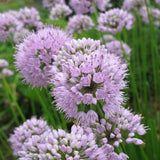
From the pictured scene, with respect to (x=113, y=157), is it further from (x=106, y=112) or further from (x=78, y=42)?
(x=78, y=42)

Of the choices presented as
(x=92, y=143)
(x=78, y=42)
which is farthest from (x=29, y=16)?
(x=92, y=143)

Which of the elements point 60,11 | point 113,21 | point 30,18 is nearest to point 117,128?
point 113,21

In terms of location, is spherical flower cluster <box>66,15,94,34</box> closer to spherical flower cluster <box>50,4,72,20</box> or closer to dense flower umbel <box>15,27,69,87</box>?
spherical flower cluster <box>50,4,72,20</box>

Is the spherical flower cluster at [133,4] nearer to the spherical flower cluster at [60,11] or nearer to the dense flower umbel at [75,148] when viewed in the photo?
the spherical flower cluster at [60,11]

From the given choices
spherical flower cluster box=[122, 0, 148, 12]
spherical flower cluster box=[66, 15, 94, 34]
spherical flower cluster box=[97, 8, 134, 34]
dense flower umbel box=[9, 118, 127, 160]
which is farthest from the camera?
spherical flower cluster box=[122, 0, 148, 12]

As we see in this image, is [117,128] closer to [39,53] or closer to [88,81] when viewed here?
[88,81]

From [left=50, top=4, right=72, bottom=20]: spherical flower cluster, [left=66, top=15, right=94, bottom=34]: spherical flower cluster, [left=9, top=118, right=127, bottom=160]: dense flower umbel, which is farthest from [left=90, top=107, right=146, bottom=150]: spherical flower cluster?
[left=50, top=4, right=72, bottom=20]: spherical flower cluster
